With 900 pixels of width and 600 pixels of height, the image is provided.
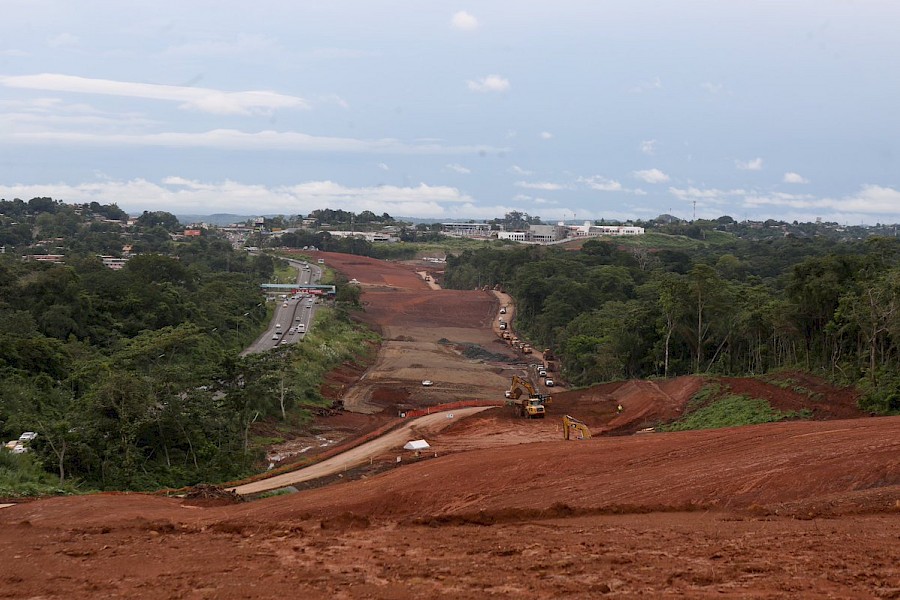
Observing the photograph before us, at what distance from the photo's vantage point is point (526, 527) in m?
17.5

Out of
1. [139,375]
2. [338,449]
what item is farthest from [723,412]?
[139,375]

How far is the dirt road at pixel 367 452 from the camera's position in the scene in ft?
99.0

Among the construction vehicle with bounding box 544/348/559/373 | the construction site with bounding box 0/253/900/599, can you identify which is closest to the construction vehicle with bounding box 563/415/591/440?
the construction site with bounding box 0/253/900/599

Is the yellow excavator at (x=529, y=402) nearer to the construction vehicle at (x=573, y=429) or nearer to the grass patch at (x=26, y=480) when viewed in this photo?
the construction vehicle at (x=573, y=429)

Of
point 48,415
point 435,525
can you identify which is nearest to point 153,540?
point 435,525

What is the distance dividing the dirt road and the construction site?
0.25 meters

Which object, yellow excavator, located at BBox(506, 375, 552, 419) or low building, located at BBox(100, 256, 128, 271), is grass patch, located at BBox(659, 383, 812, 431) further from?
low building, located at BBox(100, 256, 128, 271)

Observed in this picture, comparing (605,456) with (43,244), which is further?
(43,244)

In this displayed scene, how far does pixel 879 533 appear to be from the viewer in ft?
48.5

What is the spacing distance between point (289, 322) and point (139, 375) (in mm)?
44665

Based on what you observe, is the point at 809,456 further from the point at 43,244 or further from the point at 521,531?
the point at 43,244

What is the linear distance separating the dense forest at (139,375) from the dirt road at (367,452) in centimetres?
310

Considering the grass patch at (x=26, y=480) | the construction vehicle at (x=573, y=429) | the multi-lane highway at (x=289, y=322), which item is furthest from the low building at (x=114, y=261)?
the construction vehicle at (x=573, y=429)

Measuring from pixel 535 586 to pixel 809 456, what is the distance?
1044 centimetres
